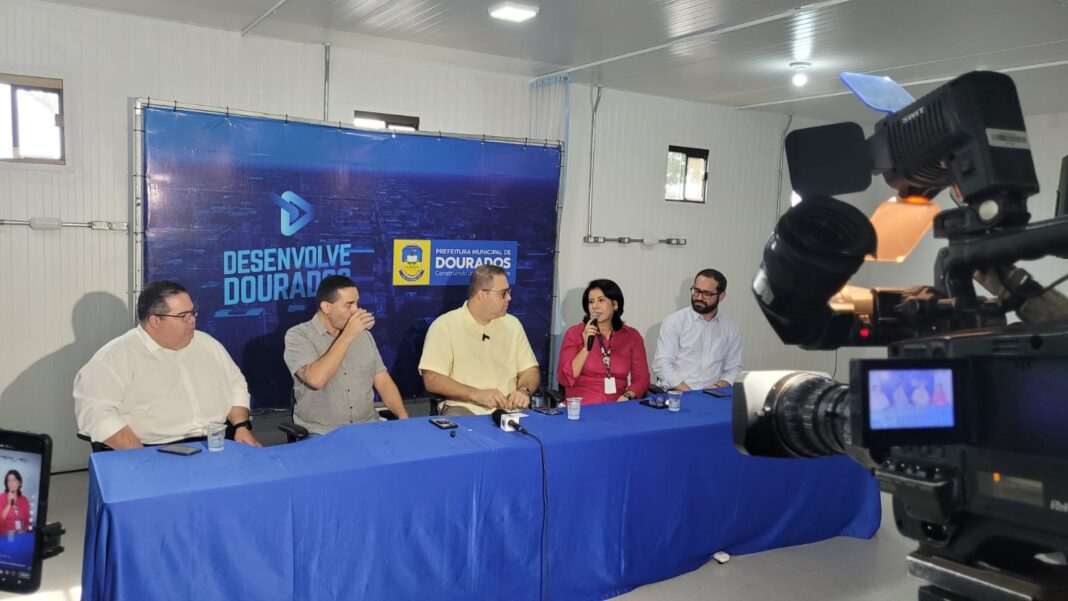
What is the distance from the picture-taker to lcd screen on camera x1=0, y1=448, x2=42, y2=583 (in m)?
1.67

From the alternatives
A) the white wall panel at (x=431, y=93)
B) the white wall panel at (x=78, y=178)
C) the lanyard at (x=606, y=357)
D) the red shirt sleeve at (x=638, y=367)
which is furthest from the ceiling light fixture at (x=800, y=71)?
the white wall panel at (x=78, y=178)

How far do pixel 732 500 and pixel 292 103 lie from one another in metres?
3.23

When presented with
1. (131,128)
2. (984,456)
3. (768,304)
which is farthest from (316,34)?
(984,456)

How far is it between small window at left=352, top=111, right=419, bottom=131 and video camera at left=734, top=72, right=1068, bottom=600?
378 centimetres

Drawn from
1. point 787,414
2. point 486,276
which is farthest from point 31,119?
point 787,414

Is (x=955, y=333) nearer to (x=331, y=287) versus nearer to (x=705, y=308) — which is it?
(x=331, y=287)

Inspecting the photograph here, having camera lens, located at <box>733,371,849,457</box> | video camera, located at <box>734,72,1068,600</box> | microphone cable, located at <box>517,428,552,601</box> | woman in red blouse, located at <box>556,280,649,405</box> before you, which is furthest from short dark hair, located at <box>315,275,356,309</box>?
video camera, located at <box>734,72,1068,600</box>

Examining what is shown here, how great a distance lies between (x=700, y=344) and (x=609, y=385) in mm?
697

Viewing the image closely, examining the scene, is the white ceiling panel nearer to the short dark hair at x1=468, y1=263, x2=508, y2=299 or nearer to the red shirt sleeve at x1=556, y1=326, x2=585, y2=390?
the short dark hair at x1=468, y1=263, x2=508, y2=299

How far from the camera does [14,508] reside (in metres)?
1.68

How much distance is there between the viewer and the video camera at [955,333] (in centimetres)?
88

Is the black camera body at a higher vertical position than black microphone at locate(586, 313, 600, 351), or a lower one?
higher

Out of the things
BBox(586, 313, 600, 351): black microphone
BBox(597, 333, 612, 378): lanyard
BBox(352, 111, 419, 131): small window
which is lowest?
BBox(597, 333, 612, 378): lanyard

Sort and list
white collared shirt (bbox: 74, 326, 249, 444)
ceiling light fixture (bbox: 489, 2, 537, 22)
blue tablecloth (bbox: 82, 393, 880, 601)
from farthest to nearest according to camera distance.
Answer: ceiling light fixture (bbox: 489, 2, 537, 22)
white collared shirt (bbox: 74, 326, 249, 444)
blue tablecloth (bbox: 82, 393, 880, 601)
